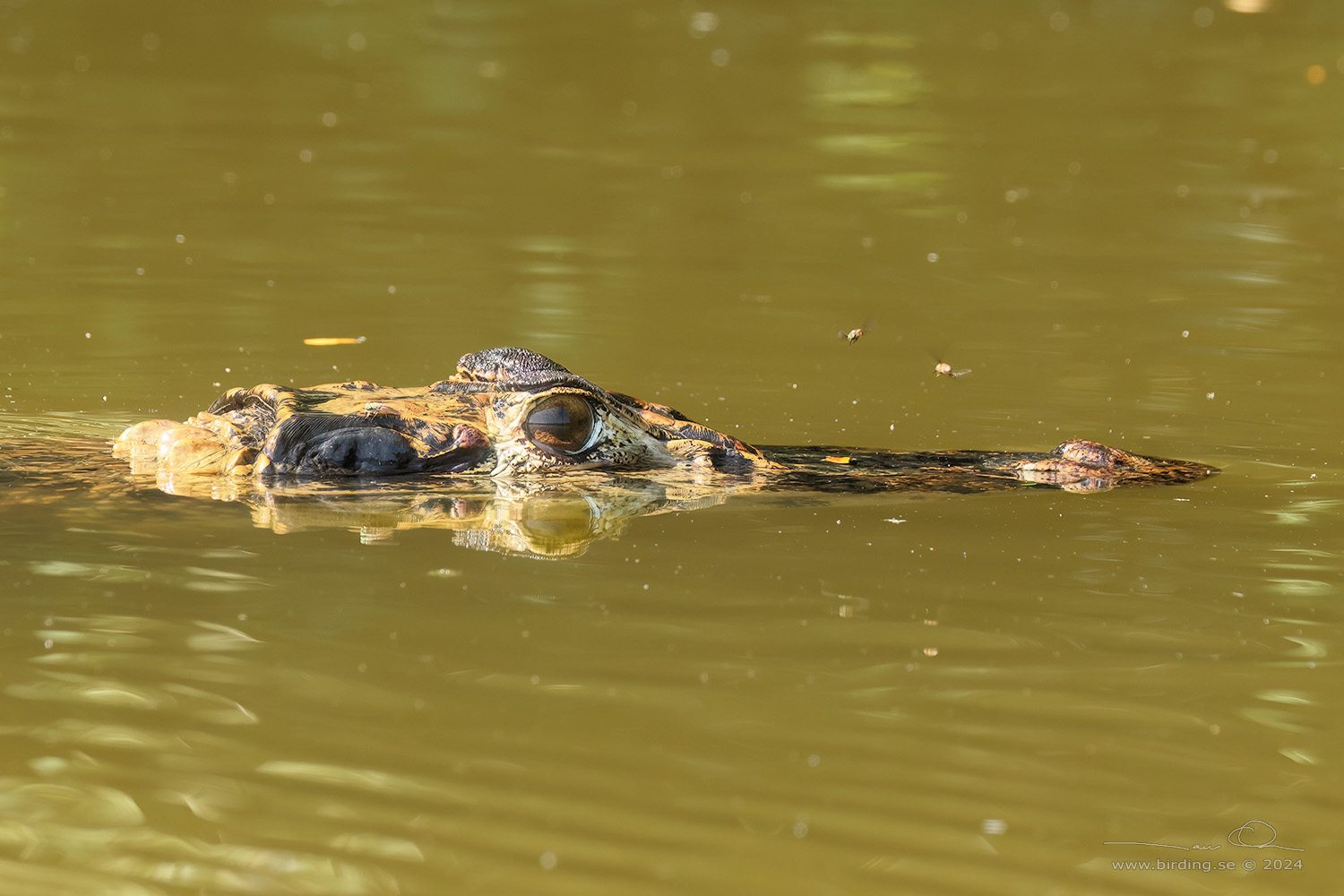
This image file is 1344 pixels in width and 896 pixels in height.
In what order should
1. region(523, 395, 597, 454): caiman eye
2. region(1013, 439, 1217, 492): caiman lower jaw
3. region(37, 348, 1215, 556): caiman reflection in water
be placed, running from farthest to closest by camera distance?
Result: region(1013, 439, 1217, 492): caiman lower jaw, region(523, 395, 597, 454): caiman eye, region(37, 348, 1215, 556): caiman reflection in water

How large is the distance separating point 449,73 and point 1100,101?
6946 millimetres

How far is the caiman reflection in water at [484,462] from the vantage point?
5.46m

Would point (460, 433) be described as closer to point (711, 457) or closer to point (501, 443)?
point (501, 443)

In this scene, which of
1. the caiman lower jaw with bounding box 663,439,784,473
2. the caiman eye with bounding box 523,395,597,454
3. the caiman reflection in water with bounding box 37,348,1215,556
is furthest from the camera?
the caiman lower jaw with bounding box 663,439,784,473

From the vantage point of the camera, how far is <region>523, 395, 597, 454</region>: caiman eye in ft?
18.4

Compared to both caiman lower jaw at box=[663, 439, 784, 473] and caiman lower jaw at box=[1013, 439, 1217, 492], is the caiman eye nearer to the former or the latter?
caiman lower jaw at box=[663, 439, 784, 473]

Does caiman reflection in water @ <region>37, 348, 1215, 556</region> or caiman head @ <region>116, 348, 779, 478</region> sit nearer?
caiman reflection in water @ <region>37, 348, 1215, 556</region>

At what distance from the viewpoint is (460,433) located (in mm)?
5652
